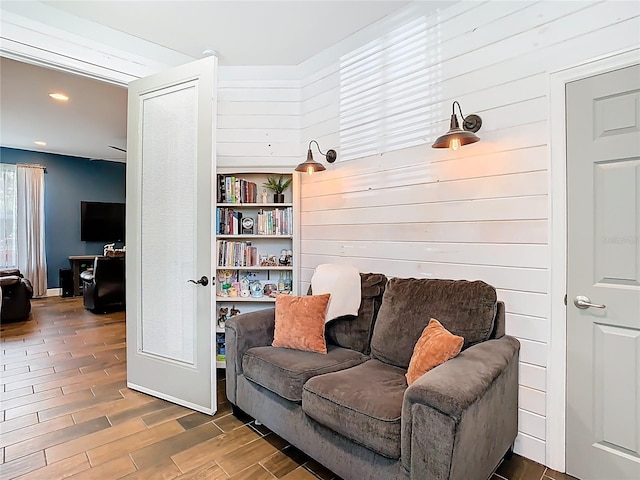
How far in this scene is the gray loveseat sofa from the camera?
135 cm

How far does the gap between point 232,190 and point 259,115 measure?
753 mm

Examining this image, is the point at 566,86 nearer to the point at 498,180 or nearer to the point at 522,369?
the point at 498,180

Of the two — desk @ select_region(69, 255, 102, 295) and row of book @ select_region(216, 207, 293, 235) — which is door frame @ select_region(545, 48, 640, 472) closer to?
row of book @ select_region(216, 207, 293, 235)

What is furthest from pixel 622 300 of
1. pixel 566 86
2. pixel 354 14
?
pixel 354 14

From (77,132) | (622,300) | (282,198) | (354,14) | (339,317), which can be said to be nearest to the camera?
(622,300)

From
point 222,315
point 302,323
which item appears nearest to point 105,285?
point 222,315

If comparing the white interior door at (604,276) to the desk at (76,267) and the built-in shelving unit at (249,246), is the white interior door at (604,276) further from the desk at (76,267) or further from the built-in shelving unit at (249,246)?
the desk at (76,267)

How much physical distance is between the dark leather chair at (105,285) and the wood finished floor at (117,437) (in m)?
2.12

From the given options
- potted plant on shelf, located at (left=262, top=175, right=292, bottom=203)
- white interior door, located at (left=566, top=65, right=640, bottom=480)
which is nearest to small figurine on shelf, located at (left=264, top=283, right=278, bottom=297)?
potted plant on shelf, located at (left=262, top=175, right=292, bottom=203)

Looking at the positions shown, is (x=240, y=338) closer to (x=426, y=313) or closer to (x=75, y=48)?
(x=426, y=313)

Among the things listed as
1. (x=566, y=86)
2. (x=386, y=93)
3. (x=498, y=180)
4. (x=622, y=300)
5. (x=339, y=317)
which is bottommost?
(x=339, y=317)

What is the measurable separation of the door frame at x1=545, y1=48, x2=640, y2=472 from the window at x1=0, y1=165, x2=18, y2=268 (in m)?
7.90

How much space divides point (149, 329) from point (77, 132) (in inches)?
170

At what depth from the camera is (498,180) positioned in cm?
210
